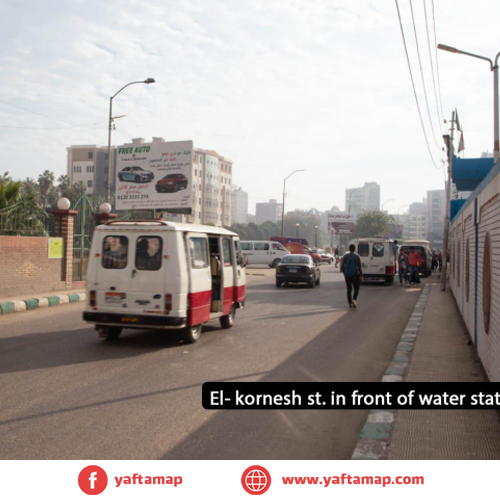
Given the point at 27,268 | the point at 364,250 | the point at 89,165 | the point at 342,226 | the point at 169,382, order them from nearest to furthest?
the point at 169,382 < the point at 27,268 < the point at 364,250 < the point at 342,226 < the point at 89,165

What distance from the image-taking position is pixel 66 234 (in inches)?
776

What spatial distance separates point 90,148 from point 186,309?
114329mm

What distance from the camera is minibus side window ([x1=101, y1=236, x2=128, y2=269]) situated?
1003cm

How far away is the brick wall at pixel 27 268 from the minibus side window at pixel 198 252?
836cm

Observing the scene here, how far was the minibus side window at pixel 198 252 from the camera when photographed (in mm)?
10297

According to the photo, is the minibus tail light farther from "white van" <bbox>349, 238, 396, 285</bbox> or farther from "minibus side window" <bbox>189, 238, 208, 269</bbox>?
"white van" <bbox>349, 238, 396, 285</bbox>

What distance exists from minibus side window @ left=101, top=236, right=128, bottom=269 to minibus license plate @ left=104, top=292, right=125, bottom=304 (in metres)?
0.47

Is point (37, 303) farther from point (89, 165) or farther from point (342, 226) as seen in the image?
point (89, 165)

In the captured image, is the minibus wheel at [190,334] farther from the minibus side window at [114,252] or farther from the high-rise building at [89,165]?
the high-rise building at [89,165]
